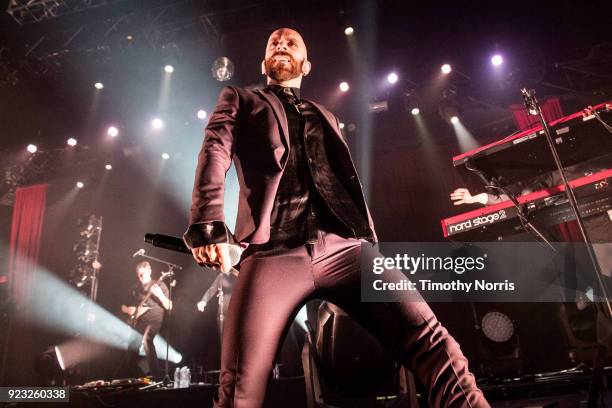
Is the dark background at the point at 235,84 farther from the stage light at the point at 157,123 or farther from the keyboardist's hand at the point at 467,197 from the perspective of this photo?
the keyboardist's hand at the point at 467,197

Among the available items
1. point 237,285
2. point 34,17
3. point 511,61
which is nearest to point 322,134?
point 237,285

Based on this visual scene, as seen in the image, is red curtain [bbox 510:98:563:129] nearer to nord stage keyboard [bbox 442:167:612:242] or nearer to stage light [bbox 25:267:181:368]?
nord stage keyboard [bbox 442:167:612:242]

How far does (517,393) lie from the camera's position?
389cm

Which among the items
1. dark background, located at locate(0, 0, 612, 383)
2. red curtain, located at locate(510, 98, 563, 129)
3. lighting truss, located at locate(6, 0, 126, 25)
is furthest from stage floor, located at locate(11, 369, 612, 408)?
lighting truss, located at locate(6, 0, 126, 25)

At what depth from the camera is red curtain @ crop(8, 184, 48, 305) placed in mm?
9305

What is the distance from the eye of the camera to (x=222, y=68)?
8047mm

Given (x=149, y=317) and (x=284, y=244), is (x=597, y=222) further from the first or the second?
(x=149, y=317)

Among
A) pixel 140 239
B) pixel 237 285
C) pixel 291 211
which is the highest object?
pixel 140 239

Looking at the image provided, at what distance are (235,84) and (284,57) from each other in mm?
7494

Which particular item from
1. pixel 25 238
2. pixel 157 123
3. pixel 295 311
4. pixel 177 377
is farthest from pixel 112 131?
pixel 295 311

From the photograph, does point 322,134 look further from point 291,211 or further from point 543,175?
point 543,175

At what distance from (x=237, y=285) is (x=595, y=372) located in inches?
105

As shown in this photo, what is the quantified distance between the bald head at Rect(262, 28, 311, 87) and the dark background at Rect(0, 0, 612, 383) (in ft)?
19.2

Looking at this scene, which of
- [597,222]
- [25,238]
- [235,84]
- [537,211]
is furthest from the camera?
[25,238]
